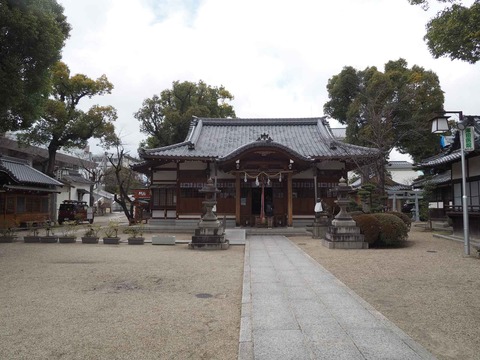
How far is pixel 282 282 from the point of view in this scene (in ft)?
21.9

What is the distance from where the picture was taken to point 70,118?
24.7 meters

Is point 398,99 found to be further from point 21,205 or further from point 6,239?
point 21,205

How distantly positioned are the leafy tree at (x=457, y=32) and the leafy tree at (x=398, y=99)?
13.9 meters

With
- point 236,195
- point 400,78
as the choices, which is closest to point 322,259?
point 236,195

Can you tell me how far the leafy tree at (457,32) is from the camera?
21.6 ft

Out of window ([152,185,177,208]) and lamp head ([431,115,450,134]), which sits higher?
lamp head ([431,115,450,134])

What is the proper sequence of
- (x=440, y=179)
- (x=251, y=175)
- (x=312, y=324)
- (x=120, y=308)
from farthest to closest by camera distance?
(x=440, y=179)
(x=251, y=175)
(x=120, y=308)
(x=312, y=324)

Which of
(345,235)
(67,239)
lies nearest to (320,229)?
(345,235)

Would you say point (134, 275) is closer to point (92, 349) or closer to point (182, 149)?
point (92, 349)

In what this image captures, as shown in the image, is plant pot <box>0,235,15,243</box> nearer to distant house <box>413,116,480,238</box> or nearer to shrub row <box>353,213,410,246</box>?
shrub row <box>353,213,410,246</box>

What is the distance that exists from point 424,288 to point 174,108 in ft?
94.7

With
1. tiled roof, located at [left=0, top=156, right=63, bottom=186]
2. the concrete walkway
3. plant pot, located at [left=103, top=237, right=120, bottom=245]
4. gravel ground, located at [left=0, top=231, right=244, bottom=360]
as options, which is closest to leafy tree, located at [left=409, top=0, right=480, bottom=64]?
the concrete walkway

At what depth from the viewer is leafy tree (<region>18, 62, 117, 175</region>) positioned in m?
23.9

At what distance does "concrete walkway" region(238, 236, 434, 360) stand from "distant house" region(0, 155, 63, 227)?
18.6 meters
